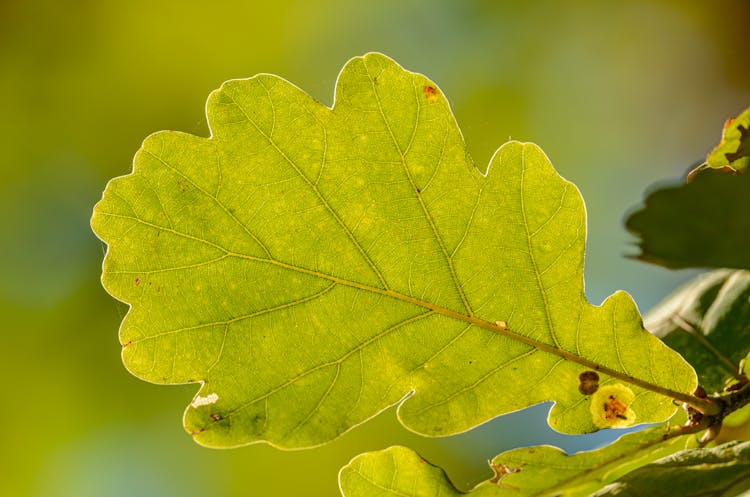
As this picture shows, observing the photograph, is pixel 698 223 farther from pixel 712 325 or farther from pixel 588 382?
pixel 712 325

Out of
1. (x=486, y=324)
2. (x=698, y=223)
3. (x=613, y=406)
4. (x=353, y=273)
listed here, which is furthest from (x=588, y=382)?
(x=353, y=273)

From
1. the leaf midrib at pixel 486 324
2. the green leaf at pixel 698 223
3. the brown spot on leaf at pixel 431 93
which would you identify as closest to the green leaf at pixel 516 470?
the leaf midrib at pixel 486 324

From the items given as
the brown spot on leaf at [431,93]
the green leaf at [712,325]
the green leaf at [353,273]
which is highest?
the brown spot on leaf at [431,93]

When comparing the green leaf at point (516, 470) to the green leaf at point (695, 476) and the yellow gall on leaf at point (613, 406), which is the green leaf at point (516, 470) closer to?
the yellow gall on leaf at point (613, 406)

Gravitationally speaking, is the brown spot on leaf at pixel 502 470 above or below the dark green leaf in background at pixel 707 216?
below

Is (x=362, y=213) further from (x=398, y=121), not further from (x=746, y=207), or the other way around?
(x=746, y=207)

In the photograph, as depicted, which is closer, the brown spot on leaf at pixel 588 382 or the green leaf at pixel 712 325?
the brown spot on leaf at pixel 588 382

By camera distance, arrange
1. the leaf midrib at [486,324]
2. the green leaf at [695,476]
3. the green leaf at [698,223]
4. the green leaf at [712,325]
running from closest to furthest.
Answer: the green leaf at [695,476] → the green leaf at [698,223] → the leaf midrib at [486,324] → the green leaf at [712,325]

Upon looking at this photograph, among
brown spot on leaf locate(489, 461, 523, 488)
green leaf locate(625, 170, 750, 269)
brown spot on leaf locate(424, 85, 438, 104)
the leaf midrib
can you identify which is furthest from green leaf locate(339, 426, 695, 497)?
brown spot on leaf locate(424, 85, 438, 104)
